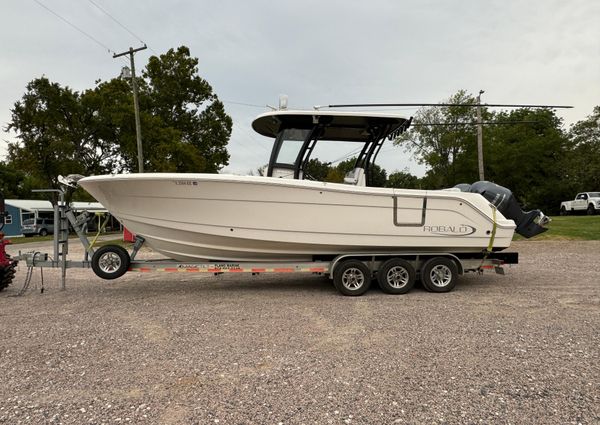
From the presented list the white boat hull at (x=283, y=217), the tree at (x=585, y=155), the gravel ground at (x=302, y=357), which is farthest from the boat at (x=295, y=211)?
the tree at (x=585, y=155)

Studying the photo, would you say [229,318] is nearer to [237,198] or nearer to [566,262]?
[237,198]

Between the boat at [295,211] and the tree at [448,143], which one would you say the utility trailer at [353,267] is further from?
the tree at [448,143]

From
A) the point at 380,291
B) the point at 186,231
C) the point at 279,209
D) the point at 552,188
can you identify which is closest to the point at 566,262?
the point at 380,291

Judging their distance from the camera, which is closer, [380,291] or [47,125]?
[380,291]

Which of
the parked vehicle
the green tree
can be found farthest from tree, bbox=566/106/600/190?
the parked vehicle

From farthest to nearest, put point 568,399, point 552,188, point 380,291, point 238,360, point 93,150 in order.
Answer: point 552,188 → point 93,150 → point 380,291 → point 238,360 → point 568,399

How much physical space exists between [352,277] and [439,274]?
1366mm

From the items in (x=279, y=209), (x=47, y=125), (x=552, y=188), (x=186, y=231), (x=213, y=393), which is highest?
(x=47, y=125)

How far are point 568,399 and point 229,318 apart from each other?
330cm

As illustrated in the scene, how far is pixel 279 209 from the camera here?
5.30m

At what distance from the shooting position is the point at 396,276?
5758mm

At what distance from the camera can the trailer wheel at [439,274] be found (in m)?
5.77

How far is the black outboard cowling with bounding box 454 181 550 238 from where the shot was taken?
20.1ft

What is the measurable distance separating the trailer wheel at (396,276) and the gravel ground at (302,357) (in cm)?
20
